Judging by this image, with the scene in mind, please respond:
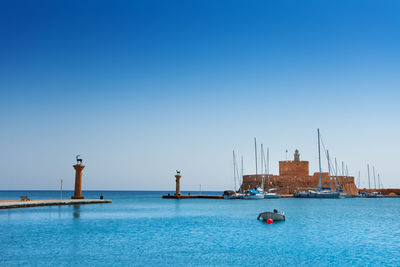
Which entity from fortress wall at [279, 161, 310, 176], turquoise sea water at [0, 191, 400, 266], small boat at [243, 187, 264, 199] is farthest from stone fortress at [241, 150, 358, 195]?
turquoise sea water at [0, 191, 400, 266]

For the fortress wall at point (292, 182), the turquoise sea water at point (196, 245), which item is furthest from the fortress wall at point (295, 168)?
the turquoise sea water at point (196, 245)

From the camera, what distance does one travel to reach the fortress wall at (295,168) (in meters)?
89.0

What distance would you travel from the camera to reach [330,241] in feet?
66.5

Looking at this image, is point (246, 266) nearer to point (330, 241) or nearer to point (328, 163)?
point (330, 241)

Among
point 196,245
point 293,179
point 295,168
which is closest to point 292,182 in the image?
point 293,179

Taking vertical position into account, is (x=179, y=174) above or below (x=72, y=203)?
above

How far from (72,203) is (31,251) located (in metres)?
32.6

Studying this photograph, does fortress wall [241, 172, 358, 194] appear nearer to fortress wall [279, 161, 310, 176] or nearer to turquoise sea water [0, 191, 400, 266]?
fortress wall [279, 161, 310, 176]

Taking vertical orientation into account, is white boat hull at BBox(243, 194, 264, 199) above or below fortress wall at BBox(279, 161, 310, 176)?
below

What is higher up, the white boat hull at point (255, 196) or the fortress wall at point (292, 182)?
the fortress wall at point (292, 182)

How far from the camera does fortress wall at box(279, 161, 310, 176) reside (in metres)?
89.0

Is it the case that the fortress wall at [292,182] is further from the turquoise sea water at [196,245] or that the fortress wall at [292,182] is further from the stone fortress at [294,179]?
the turquoise sea water at [196,245]

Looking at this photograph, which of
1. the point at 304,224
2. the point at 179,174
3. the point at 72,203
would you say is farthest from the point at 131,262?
the point at 179,174

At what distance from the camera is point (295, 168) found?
8925 cm
